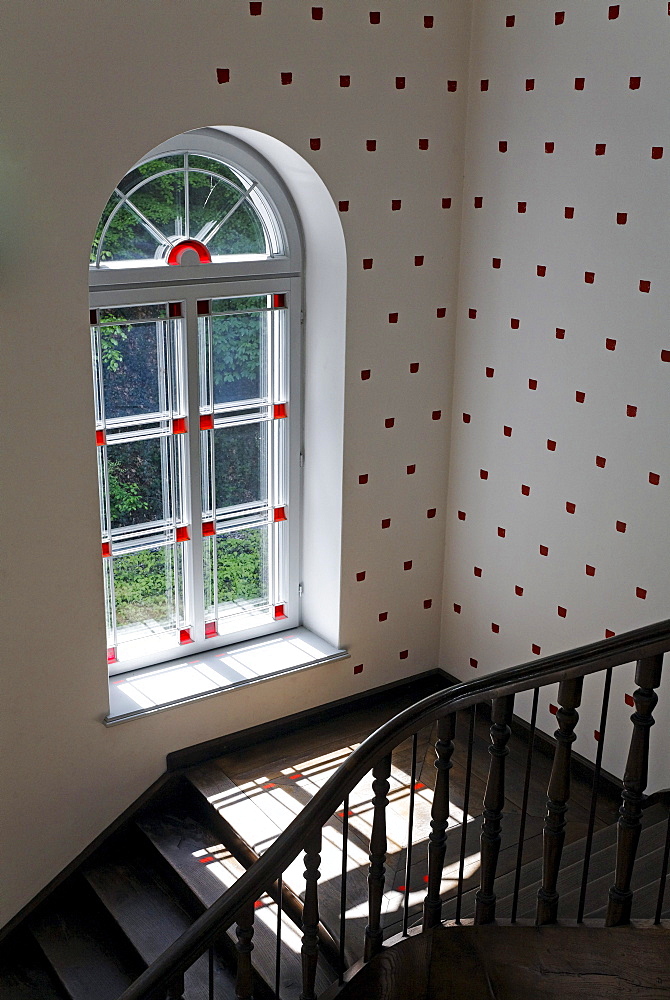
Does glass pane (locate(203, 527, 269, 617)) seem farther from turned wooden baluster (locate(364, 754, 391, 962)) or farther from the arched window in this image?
turned wooden baluster (locate(364, 754, 391, 962))

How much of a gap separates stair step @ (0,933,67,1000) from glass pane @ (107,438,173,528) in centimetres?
173

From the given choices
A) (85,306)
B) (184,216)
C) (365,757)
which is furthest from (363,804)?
(184,216)

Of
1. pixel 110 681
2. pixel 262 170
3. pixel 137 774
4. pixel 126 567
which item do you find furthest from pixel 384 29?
pixel 137 774

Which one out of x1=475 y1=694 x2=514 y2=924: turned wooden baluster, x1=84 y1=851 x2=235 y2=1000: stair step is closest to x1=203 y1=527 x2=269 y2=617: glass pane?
x1=84 y1=851 x2=235 y2=1000: stair step

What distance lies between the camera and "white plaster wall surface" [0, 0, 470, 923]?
11.8 feet

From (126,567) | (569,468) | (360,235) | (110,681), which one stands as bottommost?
(110,681)

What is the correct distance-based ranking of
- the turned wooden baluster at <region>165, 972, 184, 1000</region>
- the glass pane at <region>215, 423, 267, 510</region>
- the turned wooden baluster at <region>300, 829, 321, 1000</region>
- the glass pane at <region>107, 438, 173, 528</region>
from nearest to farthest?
the turned wooden baluster at <region>165, 972, 184, 1000</region> → the turned wooden baluster at <region>300, 829, 321, 1000</region> → the glass pane at <region>107, 438, 173, 528</region> → the glass pane at <region>215, 423, 267, 510</region>

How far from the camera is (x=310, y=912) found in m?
2.70

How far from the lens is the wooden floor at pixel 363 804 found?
12.4 ft

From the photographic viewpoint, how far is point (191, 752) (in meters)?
4.57

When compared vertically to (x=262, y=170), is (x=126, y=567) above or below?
below

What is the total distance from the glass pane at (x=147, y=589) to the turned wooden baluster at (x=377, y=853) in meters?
2.02

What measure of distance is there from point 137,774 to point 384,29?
3.28 m

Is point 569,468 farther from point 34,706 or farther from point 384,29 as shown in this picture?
point 34,706
